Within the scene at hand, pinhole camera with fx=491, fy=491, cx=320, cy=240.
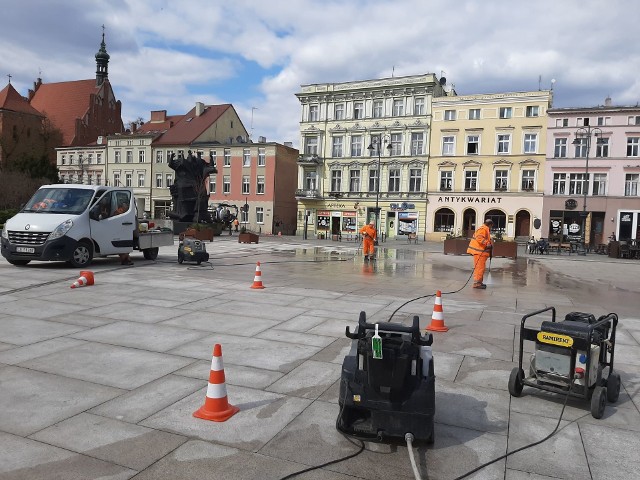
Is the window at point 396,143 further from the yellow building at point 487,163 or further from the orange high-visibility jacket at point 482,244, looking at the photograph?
the orange high-visibility jacket at point 482,244

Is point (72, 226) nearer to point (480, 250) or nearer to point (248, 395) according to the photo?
point (248, 395)

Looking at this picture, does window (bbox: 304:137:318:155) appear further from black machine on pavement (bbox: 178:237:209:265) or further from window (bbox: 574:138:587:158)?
black machine on pavement (bbox: 178:237:209:265)

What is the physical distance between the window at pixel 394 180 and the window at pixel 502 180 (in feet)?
32.2

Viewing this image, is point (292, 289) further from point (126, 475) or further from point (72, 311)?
point (126, 475)

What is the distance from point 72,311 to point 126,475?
5576 millimetres

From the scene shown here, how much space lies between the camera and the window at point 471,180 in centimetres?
4812

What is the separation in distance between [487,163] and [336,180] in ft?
52.6

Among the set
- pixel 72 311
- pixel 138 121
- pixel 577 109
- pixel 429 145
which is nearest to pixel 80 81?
pixel 138 121

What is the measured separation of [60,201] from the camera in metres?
13.8

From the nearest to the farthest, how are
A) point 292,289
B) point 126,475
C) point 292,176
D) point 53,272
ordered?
point 126,475 → point 292,289 → point 53,272 → point 292,176

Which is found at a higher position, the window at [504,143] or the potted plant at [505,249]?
the window at [504,143]

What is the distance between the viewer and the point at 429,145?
49.8 metres

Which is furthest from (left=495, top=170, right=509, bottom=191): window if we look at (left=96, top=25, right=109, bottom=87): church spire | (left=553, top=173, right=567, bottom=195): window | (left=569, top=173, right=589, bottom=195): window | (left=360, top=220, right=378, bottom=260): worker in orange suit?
(left=96, top=25, right=109, bottom=87): church spire

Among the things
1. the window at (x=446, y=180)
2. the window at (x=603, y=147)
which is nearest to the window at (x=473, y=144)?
the window at (x=446, y=180)
